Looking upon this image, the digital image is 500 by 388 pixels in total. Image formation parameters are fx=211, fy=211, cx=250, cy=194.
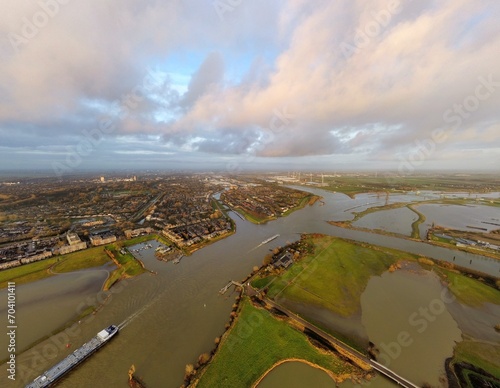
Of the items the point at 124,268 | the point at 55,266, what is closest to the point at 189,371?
the point at 124,268

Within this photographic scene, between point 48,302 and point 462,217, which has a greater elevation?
point 462,217

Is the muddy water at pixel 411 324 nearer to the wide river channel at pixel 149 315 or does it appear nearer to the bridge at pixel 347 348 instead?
the wide river channel at pixel 149 315

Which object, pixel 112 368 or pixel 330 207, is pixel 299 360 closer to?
pixel 112 368

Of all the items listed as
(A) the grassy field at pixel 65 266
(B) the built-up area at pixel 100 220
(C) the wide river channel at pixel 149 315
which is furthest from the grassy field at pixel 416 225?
(A) the grassy field at pixel 65 266

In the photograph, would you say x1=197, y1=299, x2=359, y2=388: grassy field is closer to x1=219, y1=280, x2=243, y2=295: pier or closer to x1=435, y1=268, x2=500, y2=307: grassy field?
x1=219, y1=280, x2=243, y2=295: pier

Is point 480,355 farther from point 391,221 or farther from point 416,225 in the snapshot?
point 391,221

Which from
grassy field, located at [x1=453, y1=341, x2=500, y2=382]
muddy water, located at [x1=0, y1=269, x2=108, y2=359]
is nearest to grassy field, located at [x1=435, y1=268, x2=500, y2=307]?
grassy field, located at [x1=453, y1=341, x2=500, y2=382]
